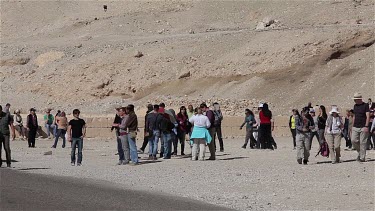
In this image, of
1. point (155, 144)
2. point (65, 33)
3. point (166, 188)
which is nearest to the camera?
point (166, 188)

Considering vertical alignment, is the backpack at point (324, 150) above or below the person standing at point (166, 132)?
below

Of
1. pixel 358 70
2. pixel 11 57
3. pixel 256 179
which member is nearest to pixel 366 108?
pixel 256 179

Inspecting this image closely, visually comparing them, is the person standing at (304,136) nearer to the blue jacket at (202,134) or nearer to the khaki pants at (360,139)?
the khaki pants at (360,139)

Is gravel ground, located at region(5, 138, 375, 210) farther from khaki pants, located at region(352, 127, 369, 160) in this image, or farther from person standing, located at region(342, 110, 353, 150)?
person standing, located at region(342, 110, 353, 150)

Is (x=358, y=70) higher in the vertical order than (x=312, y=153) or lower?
higher

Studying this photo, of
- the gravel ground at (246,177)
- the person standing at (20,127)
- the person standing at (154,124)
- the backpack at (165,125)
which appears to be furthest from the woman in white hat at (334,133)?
the person standing at (20,127)

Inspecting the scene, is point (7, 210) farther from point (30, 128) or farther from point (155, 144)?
point (30, 128)

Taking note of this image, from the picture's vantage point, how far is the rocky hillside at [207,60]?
5088cm

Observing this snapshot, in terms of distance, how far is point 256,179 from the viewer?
1975 cm

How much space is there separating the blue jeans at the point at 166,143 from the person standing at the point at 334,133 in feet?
14.2

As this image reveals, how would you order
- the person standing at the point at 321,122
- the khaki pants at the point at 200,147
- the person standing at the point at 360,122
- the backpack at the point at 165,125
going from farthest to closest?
the person standing at the point at 321,122 → the backpack at the point at 165,125 → the khaki pants at the point at 200,147 → the person standing at the point at 360,122

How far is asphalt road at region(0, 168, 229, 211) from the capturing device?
1426 centimetres

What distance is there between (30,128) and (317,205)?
17830mm

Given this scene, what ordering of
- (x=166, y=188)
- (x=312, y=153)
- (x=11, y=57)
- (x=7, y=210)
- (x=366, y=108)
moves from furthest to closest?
(x=11, y=57)
(x=312, y=153)
(x=366, y=108)
(x=166, y=188)
(x=7, y=210)
